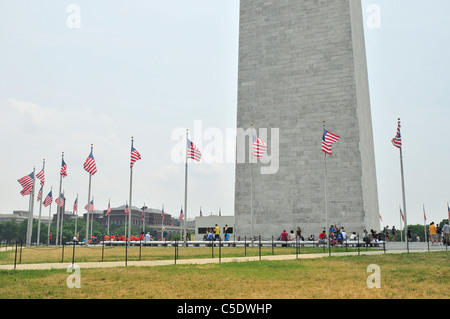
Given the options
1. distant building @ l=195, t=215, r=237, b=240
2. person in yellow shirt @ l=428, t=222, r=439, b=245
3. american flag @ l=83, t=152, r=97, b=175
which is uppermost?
american flag @ l=83, t=152, r=97, b=175

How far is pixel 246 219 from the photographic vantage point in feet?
169

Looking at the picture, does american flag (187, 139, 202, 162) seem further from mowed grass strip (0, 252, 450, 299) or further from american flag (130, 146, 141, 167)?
mowed grass strip (0, 252, 450, 299)

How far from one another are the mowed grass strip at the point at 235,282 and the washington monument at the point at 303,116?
96.6 feet

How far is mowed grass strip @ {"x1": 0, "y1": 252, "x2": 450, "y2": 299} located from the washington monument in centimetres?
2943

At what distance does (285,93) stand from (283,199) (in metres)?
12.8

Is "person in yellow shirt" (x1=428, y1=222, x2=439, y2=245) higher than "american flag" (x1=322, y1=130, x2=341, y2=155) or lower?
lower

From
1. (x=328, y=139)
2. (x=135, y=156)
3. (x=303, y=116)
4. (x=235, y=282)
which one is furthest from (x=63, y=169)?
(x=235, y=282)

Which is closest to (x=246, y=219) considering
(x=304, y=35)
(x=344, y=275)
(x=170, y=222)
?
(x=304, y=35)

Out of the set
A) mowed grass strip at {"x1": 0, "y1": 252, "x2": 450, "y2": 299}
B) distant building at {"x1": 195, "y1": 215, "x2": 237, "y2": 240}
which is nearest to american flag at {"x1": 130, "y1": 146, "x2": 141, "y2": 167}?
mowed grass strip at {"x1": 0, "y1": 252, "x2": 450, "y2": 299}

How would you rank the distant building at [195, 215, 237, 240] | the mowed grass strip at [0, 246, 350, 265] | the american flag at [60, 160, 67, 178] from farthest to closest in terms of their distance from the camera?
the distant building at [195, 215, 237, 240]
the american flag at [60, 160, 67, 178]
the mowed grass strip at [0, 246, 350, 265]

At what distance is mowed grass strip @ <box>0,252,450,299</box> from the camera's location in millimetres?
11805

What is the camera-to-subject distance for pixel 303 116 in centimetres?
5053

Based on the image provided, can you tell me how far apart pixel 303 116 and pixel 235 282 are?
3886cm
